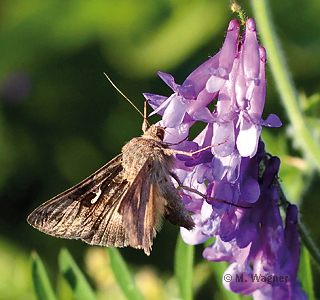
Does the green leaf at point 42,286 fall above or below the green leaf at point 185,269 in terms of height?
above

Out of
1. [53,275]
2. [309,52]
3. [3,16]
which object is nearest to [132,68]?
[3,16]

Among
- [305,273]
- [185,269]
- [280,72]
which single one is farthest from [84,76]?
[305,273]

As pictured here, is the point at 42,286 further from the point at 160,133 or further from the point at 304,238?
the point at 304,238

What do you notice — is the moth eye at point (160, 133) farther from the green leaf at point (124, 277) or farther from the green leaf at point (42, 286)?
the green leaf at point (42, 286)

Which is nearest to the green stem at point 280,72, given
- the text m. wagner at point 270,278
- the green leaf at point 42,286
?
the text m. wagner at point 270,278

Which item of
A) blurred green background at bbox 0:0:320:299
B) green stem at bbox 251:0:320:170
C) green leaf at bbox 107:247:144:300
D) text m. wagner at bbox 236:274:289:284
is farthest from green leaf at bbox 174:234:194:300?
blurred green background at bbox 0:0:320:299

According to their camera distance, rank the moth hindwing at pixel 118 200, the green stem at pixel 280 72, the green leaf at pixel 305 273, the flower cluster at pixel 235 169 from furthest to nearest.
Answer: the green stem at pixel 280 72, the green leaf at pixel 305 273, the moth hindwing at pixel 118 200, the flower cluster at pixel 235 169

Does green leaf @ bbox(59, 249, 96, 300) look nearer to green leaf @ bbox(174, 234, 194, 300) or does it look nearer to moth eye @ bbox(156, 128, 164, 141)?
green leaf @ bbox(174, 234, 194, 300)
